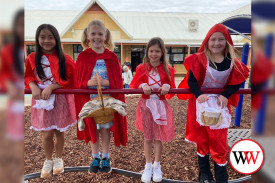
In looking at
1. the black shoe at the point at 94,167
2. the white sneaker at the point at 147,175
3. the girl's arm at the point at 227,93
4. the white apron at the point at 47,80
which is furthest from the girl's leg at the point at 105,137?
the girl's arm at the point at 227,93

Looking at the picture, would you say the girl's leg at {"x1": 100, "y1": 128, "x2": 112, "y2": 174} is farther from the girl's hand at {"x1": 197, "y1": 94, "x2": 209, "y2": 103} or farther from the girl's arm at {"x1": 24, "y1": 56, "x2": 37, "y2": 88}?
the girl's hand at {"x1": 197, "y1": 94, "x2": 209, "y2": 103}

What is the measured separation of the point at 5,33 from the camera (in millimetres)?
346

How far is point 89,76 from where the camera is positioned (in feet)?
6.55

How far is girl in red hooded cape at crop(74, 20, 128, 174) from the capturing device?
1.98 meters

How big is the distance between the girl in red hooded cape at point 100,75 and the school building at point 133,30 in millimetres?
11380

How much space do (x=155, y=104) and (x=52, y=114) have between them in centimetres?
108

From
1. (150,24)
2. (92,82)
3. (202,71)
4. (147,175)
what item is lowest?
(147,175)

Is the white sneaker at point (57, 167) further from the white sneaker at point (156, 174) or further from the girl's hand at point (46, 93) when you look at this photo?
the white sneaker at point (156, 174)

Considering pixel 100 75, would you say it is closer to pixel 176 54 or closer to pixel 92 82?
pixel 92 82


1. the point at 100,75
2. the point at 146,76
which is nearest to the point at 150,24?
the point at 146,76

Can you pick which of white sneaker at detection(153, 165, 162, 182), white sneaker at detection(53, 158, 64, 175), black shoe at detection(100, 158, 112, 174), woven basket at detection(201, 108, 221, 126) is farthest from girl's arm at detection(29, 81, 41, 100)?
woven basket at detection(201, 108, 221, 126)

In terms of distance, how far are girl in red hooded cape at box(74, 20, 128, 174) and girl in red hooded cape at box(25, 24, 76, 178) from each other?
14 centimetres

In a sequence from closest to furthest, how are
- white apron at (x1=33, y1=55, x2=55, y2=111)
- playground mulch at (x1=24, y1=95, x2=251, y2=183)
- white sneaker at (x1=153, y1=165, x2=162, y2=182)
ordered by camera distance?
1. white apron at (x1=33, y1=55, x2=55, y2=111)
2. white sneaker at (x1=153, y1=165, x2=162, y2=182)
3. playground mulch at (x1=24, y1=95, x2=251, y2=183)

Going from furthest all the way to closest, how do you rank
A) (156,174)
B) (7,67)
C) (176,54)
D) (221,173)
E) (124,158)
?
(176,54)
(124,158)
(156,174)
(221,173)
(7,67)
